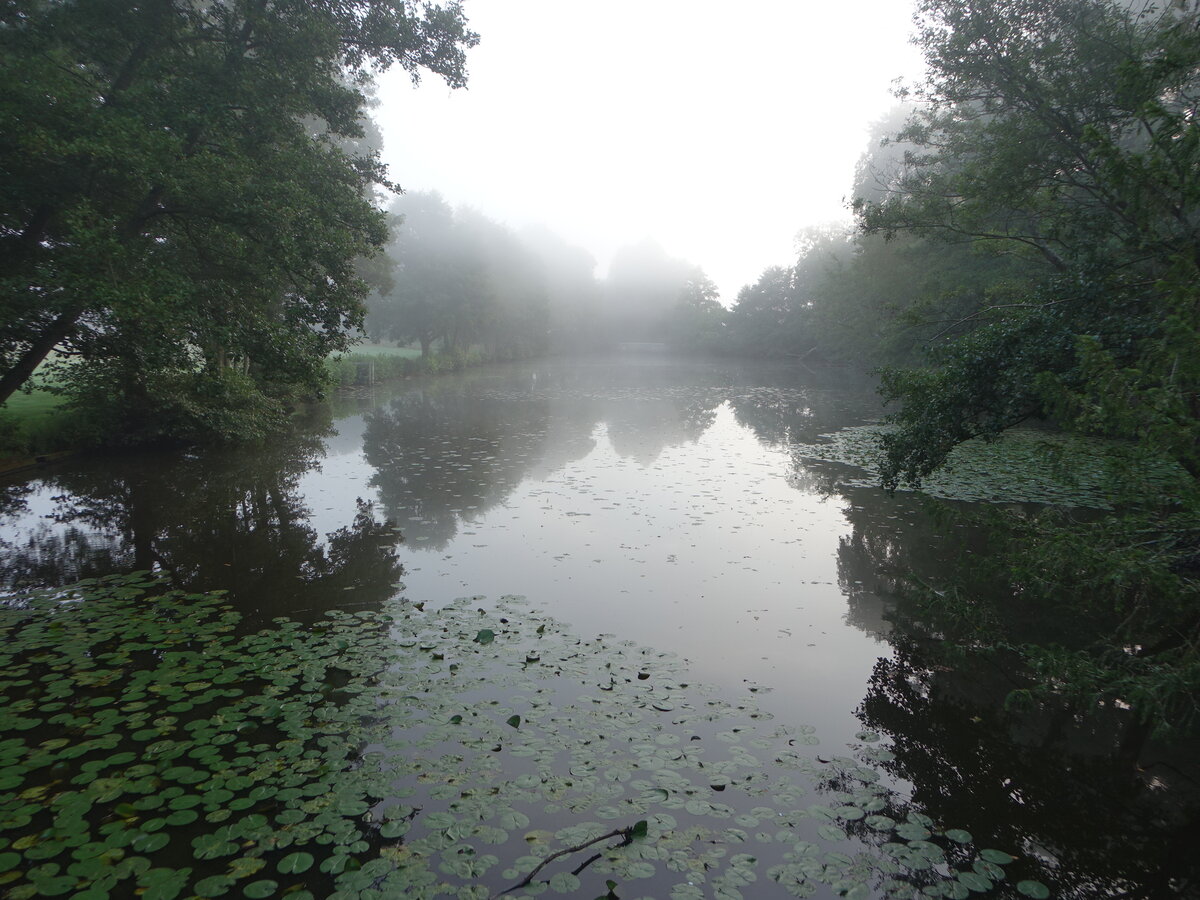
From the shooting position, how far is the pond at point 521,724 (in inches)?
146

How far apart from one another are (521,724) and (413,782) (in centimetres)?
99

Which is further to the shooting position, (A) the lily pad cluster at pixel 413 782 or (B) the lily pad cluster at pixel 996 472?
(B) the lily pad cluster at pixel 996 472

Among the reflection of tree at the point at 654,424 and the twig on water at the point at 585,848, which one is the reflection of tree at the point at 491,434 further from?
the twig on water at the point at 585,848

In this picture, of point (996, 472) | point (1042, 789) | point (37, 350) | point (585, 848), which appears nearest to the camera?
point (585, 848)

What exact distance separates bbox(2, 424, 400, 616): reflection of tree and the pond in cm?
8

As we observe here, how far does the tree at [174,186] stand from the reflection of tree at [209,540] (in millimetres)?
2361

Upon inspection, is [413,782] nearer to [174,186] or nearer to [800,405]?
[174,186]

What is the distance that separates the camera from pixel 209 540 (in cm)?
980

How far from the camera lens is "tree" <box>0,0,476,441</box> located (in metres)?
10.3

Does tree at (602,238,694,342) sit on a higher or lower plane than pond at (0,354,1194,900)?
higher

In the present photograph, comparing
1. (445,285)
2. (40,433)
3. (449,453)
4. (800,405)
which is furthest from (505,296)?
(40,433)

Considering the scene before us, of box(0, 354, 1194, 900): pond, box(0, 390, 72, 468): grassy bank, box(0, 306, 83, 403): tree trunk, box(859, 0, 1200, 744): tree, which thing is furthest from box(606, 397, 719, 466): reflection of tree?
box(0, 390, 72, 468): grassy bank

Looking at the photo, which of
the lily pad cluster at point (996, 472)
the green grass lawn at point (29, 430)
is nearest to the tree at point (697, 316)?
the lily pad cluster at point (996, 472)

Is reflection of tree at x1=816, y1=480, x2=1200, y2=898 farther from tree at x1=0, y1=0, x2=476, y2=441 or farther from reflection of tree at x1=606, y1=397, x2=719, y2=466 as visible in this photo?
tree at x1=0, y1=0, x2=476, y2=441
